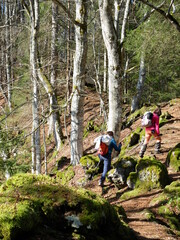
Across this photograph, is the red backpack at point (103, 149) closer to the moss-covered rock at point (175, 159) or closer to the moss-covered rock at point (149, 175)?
the moss-covered rock at point (149, 175)

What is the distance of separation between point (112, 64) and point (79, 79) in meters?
2.08

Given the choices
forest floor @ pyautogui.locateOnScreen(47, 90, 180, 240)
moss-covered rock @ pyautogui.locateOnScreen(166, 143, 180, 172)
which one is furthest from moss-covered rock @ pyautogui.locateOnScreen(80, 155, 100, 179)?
moss-covered rock @ pyautogui.locateOnScreen(166, 143, 180, 172)

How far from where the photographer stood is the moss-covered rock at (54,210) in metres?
2.65

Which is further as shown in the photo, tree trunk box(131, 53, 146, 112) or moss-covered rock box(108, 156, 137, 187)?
tree trunk box(131, 53, 146, 112)

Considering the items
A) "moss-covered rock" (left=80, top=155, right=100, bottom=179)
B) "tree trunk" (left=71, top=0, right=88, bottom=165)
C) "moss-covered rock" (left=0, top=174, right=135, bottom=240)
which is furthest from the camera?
"tree trunk" (left=71, top=0, right=88, bottom=165)

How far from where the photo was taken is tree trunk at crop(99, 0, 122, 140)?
7367 millimetres

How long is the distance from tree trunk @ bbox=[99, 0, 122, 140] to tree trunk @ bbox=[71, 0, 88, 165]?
4.27 feet

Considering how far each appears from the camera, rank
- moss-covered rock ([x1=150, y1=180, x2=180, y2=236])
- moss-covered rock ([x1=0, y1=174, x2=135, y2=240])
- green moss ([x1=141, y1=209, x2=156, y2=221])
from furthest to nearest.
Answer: moss-covered rock ([x1=150, y1=180, x2=180, y2=236]) → green moss ([x1=141, y1=209, x2=156, y2=221]) → moss-covered rock ([x1=0, y1=174, x2=135, y2=240])

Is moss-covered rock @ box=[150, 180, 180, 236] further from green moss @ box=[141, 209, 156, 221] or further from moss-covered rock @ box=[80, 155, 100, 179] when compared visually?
moss-covered rock @ box=[80, 155, 100, 179]

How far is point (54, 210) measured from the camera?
9.91ft

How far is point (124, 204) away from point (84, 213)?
10.7ft

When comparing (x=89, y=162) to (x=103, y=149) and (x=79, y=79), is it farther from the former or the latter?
→ (x=79, y=79)

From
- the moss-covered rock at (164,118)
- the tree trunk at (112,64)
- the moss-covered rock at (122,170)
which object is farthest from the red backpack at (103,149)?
the moss-covered rock at (164,118)

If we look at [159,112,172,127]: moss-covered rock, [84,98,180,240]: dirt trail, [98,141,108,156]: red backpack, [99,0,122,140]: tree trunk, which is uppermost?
[99,0,122,140]: tree trunk
